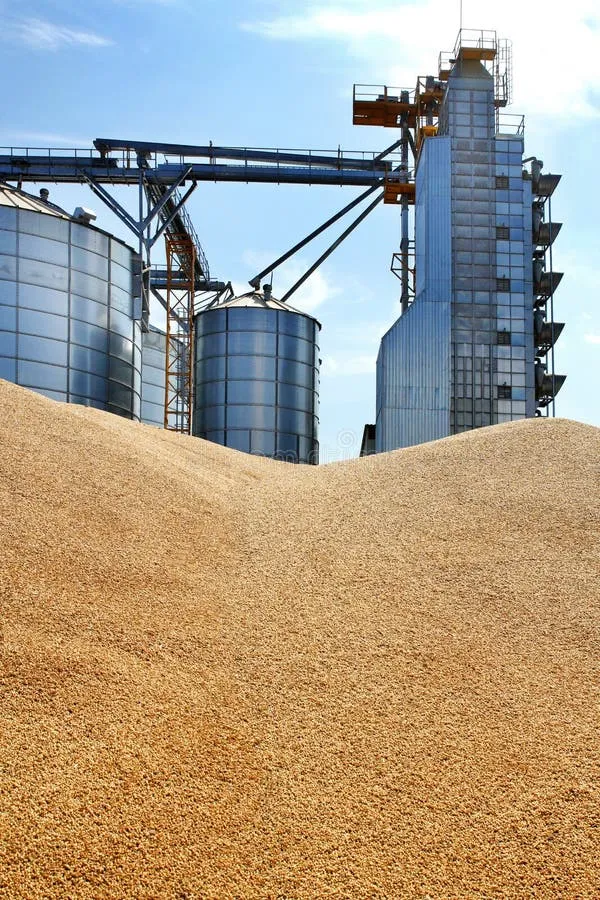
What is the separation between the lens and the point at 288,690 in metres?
6.07

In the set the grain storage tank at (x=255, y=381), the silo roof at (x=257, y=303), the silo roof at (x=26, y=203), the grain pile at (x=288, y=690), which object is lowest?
the grain pile at (x=288, y=690)

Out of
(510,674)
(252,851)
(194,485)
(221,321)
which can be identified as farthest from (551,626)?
Result: (221,321)

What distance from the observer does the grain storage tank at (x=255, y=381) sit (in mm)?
24109

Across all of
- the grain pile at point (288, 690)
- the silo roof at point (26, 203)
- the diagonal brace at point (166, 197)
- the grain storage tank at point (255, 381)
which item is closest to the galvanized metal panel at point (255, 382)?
the grain storage tank at point (255, 381)

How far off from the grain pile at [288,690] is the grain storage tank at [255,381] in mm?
13570

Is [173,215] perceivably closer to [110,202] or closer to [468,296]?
[110,202]

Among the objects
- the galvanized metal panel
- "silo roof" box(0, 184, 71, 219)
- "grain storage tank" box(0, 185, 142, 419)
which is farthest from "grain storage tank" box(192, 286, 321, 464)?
"silo roof" box(0, 184, 71, 219)

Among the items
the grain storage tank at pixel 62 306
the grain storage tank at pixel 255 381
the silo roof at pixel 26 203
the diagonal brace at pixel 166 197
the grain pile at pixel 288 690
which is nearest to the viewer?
the grain pile at pixel 288 690

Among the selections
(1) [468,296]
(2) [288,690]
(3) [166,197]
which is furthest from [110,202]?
(2) [288,690]

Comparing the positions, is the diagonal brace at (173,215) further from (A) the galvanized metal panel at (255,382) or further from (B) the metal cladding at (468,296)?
(B) the metal cladding at (468,296)

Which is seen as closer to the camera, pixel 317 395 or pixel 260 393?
pixel 260 393

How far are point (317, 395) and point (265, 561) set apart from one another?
1786 cm

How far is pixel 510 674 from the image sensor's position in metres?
6.39

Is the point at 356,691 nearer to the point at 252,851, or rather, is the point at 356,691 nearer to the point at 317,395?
the point at 252,851
